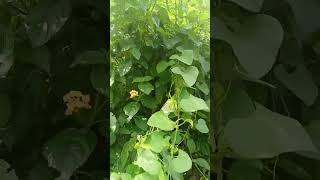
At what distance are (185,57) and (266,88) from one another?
0.15m

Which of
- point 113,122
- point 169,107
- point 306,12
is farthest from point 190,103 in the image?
point 306,12

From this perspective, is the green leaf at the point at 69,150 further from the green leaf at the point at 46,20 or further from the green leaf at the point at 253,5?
the green leaf at the point at 253,5

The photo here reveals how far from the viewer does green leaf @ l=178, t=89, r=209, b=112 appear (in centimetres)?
86

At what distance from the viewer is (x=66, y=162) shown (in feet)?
2.65

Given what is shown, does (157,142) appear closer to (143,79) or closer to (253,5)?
(143,79)

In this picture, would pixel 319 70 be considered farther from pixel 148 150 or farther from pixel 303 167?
pixel 148 150

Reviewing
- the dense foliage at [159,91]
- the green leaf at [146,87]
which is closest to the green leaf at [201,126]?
the dense foliage at [159,91]

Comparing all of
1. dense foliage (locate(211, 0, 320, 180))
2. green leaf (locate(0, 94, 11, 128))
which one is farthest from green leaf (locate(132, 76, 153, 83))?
green leaf (locate(0, 94, 11, 128))

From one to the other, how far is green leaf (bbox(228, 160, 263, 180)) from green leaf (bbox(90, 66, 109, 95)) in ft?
0.87

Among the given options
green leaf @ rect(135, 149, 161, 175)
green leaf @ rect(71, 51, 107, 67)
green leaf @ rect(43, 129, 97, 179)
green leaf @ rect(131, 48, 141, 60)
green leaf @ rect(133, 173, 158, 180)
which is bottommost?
green leaf @ rect(133, 173, 158, 180)

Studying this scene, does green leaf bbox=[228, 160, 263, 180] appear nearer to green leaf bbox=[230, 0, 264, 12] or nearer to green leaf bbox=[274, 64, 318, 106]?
green leaf bbox=[274, 64, 318, 106]

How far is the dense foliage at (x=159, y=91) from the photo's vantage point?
34.0 inches

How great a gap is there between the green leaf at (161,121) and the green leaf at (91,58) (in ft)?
0.43

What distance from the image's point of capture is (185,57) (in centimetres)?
86
